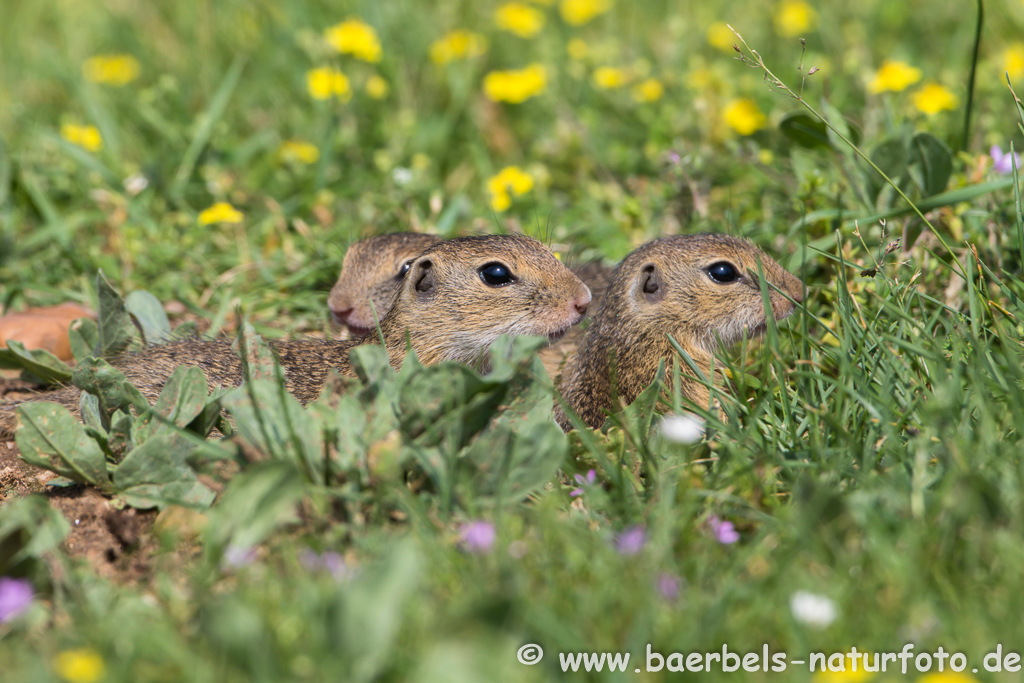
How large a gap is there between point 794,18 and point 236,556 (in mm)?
6491

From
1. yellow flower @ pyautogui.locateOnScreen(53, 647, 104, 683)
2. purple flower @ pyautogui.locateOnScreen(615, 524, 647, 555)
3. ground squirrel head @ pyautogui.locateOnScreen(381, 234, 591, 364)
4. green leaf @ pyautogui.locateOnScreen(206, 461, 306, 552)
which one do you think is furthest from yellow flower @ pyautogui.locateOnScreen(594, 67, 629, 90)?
yellow flower @ pyautogui.locateOnScreen(53, 647, 104, 683)

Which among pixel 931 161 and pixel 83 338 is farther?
pixel 83 338

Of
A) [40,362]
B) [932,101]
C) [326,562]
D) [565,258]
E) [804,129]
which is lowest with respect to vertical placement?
[326,562]

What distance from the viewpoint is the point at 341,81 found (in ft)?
21.8

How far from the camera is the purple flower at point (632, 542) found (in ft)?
8.51

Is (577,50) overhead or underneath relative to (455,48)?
overhead

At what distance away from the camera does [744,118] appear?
6.32 meters

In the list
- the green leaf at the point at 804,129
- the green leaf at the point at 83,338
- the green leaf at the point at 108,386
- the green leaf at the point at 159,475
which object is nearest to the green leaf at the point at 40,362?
the green leaf at the point at 83,338

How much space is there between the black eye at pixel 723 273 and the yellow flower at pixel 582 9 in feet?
14.2

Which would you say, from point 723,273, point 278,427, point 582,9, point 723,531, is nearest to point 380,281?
point 723,273

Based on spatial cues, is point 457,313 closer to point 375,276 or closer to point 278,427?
point 375,276

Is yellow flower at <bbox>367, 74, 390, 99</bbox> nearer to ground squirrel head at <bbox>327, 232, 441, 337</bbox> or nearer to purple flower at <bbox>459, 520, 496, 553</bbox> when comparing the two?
ground squirrel head at <bbox>327, 232, 441, 337</bbox>

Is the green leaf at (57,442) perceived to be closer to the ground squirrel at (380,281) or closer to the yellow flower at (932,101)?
the ground squirrel at (380,281)

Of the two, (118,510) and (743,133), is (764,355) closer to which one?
(118,510)
